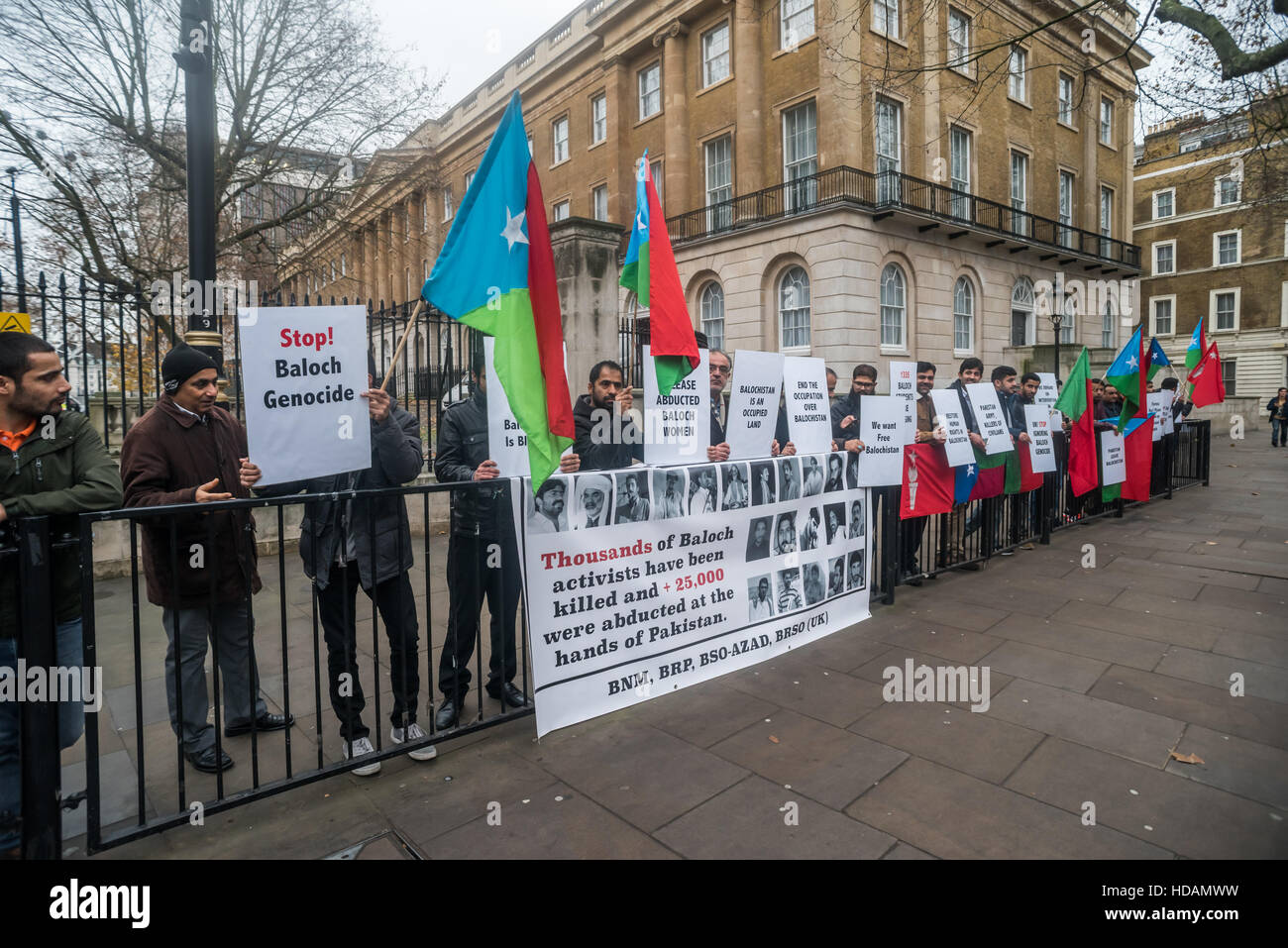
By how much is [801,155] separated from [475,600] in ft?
72.1

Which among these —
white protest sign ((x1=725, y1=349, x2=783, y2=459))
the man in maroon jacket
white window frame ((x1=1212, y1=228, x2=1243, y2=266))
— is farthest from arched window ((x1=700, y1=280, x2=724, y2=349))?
white window frame ((x1=1212, y1=228, x2=1243, y2=266))

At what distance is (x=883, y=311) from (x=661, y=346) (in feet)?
63.1

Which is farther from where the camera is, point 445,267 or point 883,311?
point 883,311

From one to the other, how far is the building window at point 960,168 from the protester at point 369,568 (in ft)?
81.0

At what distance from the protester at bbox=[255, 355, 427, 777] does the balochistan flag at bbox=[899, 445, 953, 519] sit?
4.33 m

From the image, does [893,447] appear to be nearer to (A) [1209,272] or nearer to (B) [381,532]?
(B) [381,532]

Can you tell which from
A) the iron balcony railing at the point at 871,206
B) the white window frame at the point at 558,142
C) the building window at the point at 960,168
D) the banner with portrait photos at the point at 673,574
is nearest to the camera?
the banner with portrait photos at the point at 673,574

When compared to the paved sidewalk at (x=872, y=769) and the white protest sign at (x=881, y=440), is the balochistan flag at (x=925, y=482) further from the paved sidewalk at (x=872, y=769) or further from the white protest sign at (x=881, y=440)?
the paved sidewalk at (x=872, y=769)

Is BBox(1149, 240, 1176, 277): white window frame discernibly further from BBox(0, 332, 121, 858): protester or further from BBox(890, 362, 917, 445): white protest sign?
BBox(0, 332, 121, 858): protester

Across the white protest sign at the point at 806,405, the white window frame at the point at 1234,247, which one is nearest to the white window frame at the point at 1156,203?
the white window frame at the point at 1234,247

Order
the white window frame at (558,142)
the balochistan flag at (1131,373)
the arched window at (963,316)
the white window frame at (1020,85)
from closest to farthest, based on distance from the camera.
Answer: the balochistan flag at (1131,373) → the arched window at (963,316) → the white window frame at (1020,85) → the white window frame at (558,142)

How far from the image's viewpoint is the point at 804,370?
579cm

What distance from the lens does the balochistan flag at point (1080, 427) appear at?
29.0ft
